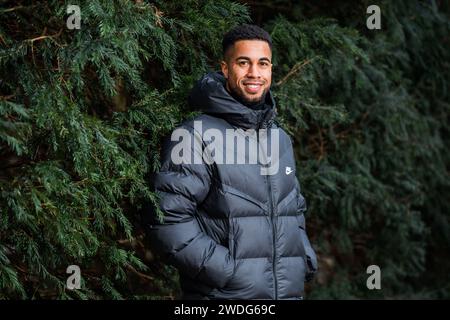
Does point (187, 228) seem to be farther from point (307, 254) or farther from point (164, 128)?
point (307, 254)

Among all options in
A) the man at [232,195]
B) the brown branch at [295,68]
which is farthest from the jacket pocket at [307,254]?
the brown branch at [295,68]

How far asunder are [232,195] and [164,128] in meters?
0.50

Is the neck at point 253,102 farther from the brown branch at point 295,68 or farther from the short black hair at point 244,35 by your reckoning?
the brown branch at point 295,68

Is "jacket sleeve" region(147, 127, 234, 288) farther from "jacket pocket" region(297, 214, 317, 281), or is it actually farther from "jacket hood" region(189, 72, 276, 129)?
"jacket pocket" region(297, 214, 317, 281)

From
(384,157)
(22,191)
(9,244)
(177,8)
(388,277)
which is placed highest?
(177,8)

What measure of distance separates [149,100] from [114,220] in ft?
2.23

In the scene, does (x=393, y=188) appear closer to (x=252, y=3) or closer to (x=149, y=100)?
(x=252, y=3)

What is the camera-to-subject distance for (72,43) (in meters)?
3.07

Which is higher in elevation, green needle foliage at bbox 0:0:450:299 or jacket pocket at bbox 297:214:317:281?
green needle foliage at bbox 0:0:450:299

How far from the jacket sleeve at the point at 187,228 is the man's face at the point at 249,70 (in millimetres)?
384

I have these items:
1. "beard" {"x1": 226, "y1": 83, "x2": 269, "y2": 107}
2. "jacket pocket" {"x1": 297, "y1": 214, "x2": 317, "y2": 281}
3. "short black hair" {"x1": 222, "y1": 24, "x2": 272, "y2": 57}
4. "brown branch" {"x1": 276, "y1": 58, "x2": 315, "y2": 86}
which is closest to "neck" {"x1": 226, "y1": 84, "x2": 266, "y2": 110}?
"beard" {"x1": 226, "y1": 83, "x2": 269, "y2": 107}

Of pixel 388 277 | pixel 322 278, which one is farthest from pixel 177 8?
pixel 388 277

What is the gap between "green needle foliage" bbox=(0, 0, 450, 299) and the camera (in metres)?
2.90

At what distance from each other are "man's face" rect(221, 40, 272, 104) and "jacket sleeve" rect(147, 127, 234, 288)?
1.26 ft
